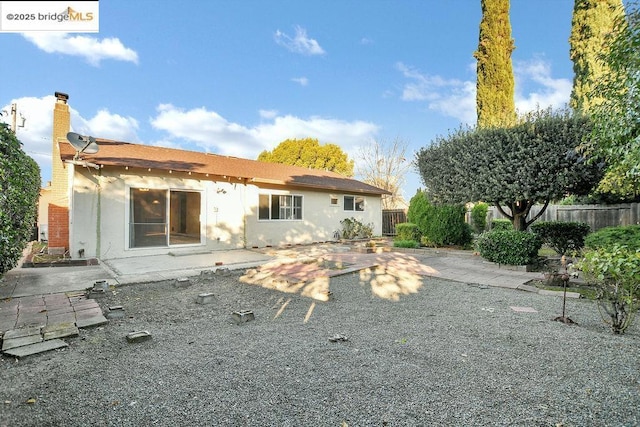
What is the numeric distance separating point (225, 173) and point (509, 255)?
9280 mm

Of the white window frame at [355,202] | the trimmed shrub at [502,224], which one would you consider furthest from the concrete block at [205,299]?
the trimmed shrub at [502,224]

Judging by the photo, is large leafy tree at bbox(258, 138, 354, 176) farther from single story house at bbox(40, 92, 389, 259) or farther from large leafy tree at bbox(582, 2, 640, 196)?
large leafy tree at bbox(582, 2, 640, 196)

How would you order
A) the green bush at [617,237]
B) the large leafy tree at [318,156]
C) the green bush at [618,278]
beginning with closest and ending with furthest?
the green bush at [618,278]
the green bush at [617,237]
the large leafy tree at [318,156]

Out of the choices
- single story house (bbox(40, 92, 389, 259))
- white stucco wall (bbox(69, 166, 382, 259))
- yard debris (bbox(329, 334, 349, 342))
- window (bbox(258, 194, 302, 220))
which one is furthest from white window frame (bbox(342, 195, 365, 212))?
yard debris (bbox(329, 334, 349, 342))

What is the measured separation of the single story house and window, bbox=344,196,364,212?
121 centimetres

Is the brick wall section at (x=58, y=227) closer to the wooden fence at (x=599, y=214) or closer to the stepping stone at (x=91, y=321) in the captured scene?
the stepping stone at (x=91, y=321)

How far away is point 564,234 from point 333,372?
32.6ft

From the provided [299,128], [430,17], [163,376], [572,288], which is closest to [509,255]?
[572,288]

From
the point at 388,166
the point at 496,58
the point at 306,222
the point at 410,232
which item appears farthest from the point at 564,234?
the point at 388,166

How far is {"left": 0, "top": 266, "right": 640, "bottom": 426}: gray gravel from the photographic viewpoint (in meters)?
2.24

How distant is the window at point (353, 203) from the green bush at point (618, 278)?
1208 centimetres

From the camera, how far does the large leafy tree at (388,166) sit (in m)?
25.8

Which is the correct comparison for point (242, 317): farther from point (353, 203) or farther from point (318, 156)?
Answer: point (318, 156)

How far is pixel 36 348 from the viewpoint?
3252 mm
